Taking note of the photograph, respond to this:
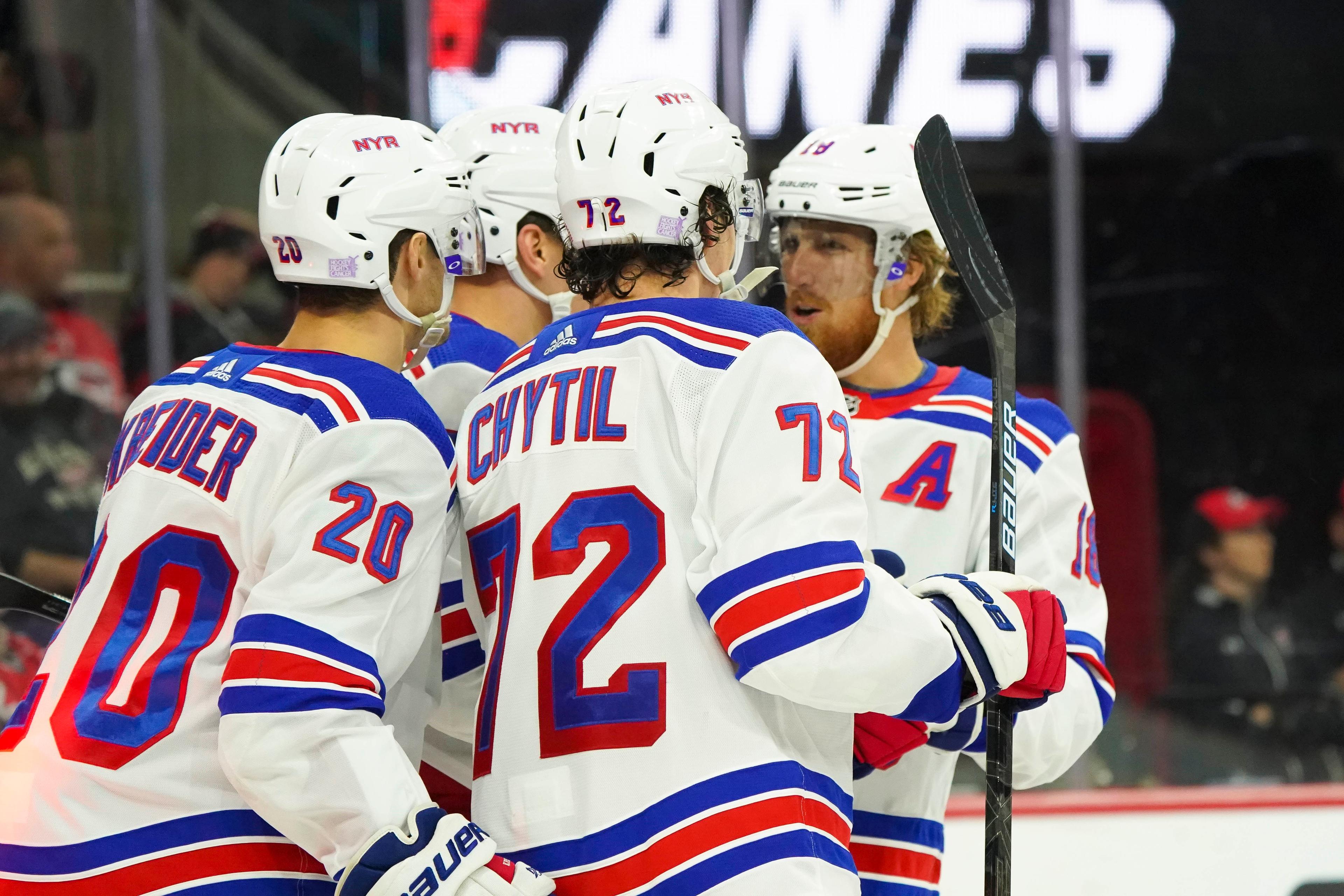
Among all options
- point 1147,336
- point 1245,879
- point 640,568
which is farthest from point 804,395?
point 1147,336

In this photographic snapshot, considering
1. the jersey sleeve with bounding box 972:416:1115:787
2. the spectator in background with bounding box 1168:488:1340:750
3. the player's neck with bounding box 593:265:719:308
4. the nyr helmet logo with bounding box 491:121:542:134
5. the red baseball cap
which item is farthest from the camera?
the red baseball cap

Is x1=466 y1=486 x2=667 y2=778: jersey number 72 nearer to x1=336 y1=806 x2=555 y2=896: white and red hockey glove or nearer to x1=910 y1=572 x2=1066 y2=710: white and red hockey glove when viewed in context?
x1=336 y1=806 x2=555 y2=896: white and red hockey glove

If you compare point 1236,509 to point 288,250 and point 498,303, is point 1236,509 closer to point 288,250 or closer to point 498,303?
point 498,303

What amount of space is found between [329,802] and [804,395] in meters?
0.62

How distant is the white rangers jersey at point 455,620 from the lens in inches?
73.0

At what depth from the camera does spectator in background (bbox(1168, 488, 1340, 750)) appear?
15.9 feet

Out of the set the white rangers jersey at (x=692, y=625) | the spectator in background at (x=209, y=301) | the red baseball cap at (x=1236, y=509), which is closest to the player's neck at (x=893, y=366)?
the white rangers jersey at (x=692, y=625)

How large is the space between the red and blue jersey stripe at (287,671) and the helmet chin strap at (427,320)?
423 mm

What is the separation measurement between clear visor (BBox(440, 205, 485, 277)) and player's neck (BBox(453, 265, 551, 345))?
0.42 meters

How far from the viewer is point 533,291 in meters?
2.36

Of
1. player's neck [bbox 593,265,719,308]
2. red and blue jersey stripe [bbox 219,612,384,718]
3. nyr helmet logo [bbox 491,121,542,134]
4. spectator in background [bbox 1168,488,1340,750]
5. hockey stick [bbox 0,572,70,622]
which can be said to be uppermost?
nyr helmet logo [bbox 491,121,542,134]

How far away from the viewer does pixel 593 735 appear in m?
1.51

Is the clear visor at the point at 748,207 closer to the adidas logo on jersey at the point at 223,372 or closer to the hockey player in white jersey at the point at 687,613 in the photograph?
the hockey player in white jersey at the point at 687,613

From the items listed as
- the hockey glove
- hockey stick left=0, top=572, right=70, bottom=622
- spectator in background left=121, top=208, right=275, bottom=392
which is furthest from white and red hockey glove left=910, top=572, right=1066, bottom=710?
spectator in background left=121, top=208, right=275, bottom=392
